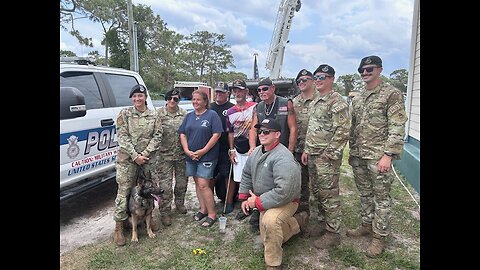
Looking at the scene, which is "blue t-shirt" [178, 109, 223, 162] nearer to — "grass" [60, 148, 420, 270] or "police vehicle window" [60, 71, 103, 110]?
"grass" [60, 148, 420, 270]

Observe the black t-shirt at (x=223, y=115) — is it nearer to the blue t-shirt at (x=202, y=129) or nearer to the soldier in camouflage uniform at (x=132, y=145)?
Result: the blue t-shirt at (x=202, y=129)

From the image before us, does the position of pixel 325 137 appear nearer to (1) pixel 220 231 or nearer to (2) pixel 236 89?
(2) pixel 236 89

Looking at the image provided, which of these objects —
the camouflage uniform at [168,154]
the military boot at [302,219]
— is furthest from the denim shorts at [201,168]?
the military boot at [302,219]

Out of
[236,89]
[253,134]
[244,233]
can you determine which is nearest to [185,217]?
[244,233]

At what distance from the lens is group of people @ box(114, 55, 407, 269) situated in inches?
107

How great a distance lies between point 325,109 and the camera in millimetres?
3000

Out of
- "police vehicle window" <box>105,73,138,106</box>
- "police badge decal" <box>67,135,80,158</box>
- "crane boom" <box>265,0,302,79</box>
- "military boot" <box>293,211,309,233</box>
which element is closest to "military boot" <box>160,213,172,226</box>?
"police badge decal" <box>67,135,80,158</box>

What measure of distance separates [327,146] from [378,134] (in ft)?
1.58

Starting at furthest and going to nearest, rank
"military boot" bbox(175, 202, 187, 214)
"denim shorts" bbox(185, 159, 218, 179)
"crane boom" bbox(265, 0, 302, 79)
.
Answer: "crane boom" bbox(265, 0, 302, 79) < "military boot" bbox(175, 202, 187, 214) < "denim shorts" bbox(185, 159, 218, 179)

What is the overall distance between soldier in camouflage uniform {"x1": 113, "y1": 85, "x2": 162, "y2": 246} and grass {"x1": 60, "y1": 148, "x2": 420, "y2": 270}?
29 centimetres

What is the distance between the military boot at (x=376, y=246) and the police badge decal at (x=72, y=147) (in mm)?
3347

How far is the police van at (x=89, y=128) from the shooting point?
11.2ft

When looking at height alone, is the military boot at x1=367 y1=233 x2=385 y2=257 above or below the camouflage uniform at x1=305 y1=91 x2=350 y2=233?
below
